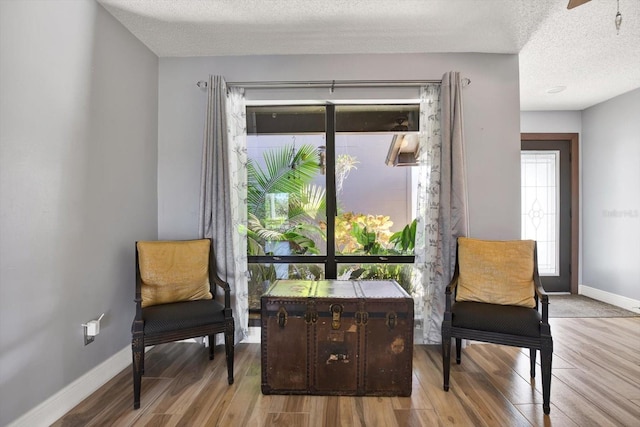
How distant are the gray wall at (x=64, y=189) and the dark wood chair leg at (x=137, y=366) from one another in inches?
15.4

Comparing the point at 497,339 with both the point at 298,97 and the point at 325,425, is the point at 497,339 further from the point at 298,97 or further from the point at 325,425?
the point at 298,97

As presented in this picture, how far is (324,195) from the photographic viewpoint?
10.5 feet

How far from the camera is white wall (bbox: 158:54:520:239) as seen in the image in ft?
9.65

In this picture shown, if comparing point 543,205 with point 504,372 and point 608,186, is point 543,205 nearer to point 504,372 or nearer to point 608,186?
point 608,186

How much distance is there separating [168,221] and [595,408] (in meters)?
3.27

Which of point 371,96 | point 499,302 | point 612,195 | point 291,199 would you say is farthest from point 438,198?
point 612,195

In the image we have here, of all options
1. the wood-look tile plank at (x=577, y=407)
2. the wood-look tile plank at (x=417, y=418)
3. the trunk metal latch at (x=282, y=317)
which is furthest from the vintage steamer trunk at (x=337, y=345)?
the wood-look tile plank at (x=577, y=407)

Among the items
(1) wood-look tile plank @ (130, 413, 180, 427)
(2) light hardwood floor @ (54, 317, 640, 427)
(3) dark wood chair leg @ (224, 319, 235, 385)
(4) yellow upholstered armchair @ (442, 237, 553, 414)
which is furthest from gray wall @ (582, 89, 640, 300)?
(1) wood-look tile plank @ (130, 413, 180, 427)

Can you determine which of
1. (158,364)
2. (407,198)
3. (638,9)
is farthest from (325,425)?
Answer: (638,9)

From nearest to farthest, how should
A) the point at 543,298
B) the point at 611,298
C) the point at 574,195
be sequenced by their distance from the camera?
1. the point at 543,298
2. the point at 611,298
3. the point at 574,195

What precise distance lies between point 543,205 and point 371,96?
317 centimetres

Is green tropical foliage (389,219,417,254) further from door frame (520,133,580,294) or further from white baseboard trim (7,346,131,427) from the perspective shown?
door frame (520,133,580,294)

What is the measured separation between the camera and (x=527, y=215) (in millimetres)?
4645

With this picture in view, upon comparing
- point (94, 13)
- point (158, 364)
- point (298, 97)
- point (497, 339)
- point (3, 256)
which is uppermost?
point (94, 13)
